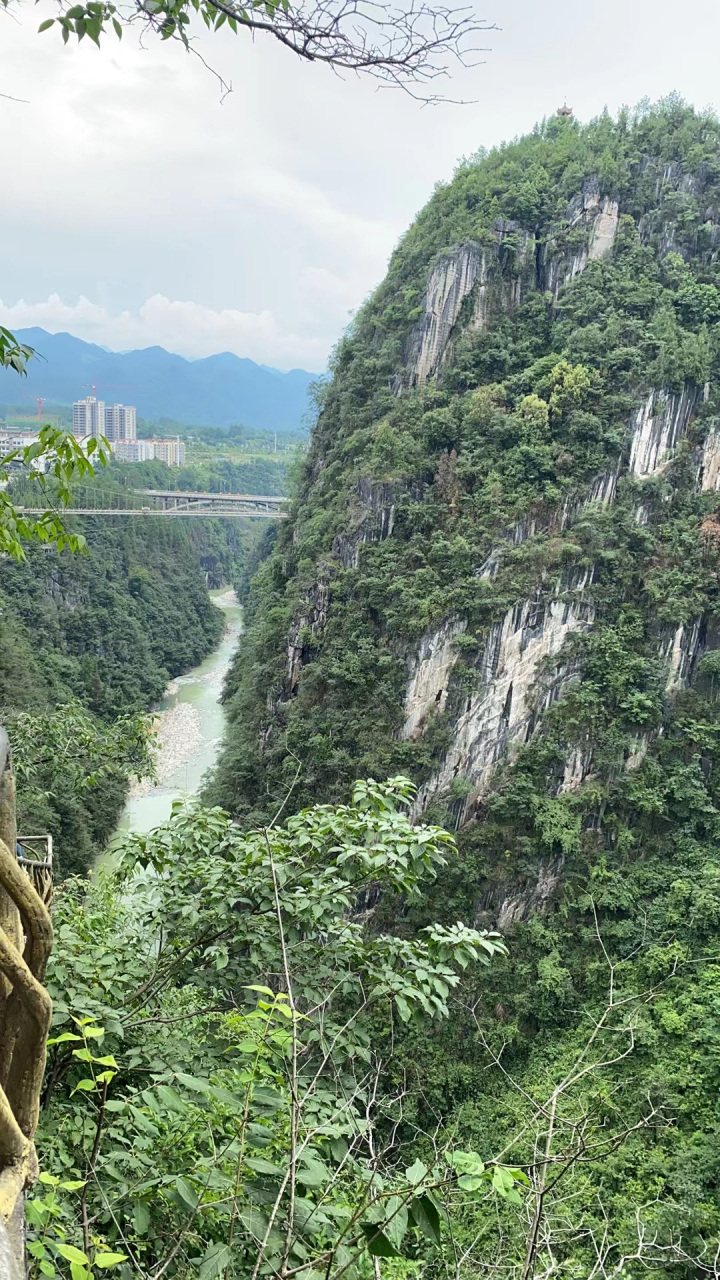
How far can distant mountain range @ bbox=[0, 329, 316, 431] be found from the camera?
4299 inches

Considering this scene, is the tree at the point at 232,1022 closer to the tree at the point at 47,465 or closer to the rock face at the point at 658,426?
the tree at the point at 47,465

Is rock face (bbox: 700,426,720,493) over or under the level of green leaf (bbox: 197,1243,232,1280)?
over

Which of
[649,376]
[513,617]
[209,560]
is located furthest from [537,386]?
[209,560]

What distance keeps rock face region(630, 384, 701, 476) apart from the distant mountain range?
277 ft

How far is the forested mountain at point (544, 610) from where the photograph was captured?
13.2 meters

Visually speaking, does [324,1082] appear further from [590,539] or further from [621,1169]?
[590,539]

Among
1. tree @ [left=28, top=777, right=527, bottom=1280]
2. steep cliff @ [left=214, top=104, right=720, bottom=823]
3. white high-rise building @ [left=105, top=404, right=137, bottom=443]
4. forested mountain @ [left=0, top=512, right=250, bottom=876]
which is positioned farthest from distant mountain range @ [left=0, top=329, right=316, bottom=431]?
tree @ [left=28, top=777, right=527, bottom=1280]

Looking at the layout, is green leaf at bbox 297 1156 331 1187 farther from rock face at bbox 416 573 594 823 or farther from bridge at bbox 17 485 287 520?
bridge at bbox 17 485 287 520

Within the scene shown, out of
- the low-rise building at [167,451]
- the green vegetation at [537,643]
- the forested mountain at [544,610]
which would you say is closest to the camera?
the green vegetation at [537,643]

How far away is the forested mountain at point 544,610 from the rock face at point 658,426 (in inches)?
2.5

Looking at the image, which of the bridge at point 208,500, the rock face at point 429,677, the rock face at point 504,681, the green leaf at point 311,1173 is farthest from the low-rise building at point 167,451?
the green leaf at point 311,1173

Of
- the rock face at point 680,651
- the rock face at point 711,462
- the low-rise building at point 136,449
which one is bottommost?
the rock face at point 680,651

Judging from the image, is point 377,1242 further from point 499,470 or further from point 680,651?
point 499,470

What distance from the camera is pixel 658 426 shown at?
16984 mm
